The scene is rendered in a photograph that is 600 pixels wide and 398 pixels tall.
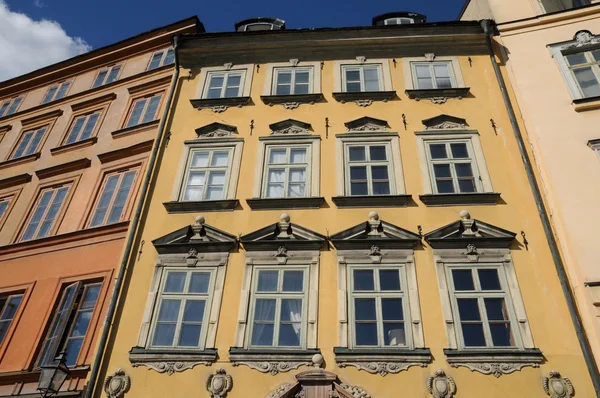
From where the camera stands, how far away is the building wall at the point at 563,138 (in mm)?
7934

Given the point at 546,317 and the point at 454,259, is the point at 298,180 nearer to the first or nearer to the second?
the point at 454,259

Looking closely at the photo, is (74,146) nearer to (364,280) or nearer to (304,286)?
(304,286)

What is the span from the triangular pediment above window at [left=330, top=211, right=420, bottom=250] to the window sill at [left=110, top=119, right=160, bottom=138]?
629 cm

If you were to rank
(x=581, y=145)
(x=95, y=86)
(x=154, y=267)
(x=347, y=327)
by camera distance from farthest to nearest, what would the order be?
(x=95, y=86), (x=581, y=145), (x=154, y=267), (x=347, y=327)

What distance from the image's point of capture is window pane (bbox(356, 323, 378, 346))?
7.48 metres

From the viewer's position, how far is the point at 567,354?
705 cm

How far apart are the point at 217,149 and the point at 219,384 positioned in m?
5.44

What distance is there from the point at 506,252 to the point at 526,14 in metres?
7.86

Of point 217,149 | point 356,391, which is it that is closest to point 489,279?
point 356,391

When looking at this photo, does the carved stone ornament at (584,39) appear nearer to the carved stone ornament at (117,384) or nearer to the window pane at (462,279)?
the window pane at (462,279)

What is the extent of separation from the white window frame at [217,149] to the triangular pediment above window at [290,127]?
875 mm

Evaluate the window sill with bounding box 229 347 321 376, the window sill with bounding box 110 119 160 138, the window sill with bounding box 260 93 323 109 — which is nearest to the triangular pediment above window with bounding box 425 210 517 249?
the window sill with bounding box 229 347 321 376

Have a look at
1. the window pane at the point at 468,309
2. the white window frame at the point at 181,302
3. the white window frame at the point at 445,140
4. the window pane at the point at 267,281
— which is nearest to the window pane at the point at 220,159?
the white window frame at the point at 181,302

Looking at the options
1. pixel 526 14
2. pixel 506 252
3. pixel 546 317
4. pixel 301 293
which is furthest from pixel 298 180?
pixel 526 14
